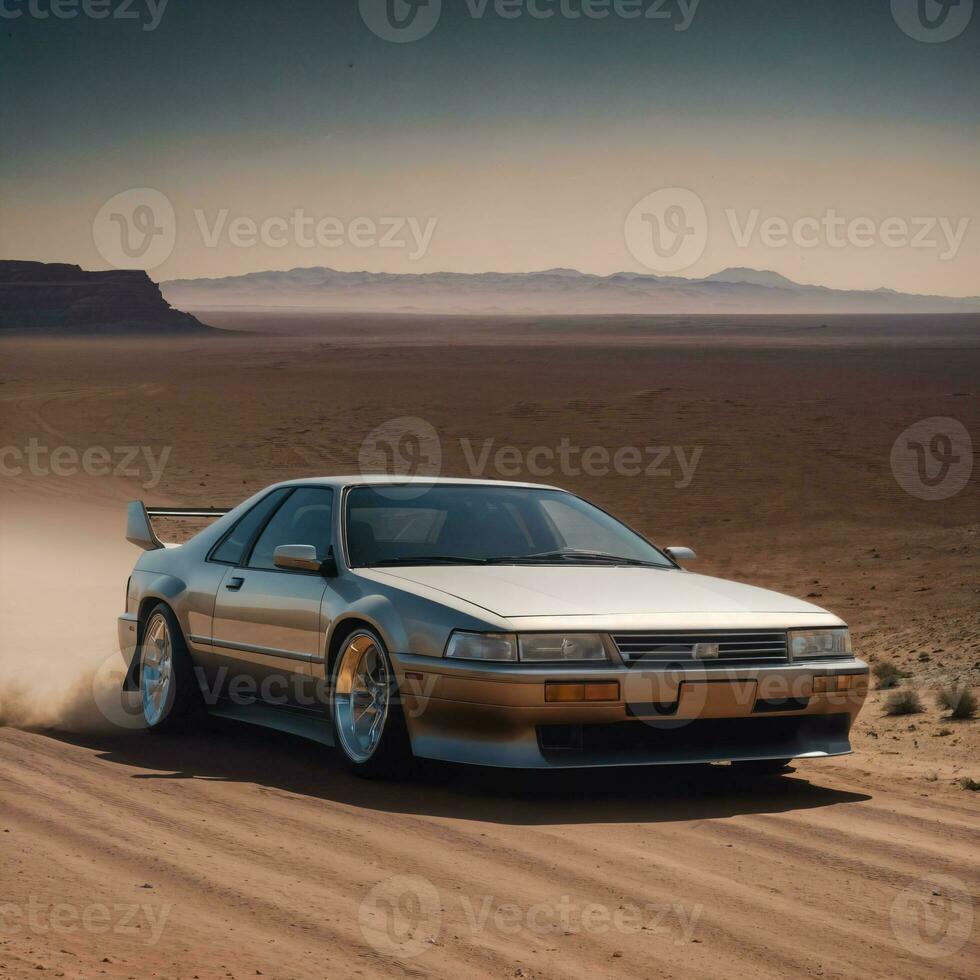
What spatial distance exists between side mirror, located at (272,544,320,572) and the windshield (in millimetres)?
217

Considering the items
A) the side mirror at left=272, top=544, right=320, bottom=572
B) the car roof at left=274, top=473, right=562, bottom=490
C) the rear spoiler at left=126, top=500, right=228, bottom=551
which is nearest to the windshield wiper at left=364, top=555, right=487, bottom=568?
the side mirror at left=272, top=544, right=320, bottom=572

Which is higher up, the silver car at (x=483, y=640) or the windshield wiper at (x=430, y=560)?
the windshield wiper at (x=430, y=560)

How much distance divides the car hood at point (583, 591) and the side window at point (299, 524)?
73 centimetres

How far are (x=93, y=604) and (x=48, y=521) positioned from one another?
288 inches

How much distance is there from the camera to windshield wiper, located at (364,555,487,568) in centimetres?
705

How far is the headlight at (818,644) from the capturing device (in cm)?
644

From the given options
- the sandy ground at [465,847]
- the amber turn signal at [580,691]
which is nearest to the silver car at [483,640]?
the amber turn signal at [580,691]

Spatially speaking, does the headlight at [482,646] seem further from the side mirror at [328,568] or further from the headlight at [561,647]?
the side mirror at [328,568]

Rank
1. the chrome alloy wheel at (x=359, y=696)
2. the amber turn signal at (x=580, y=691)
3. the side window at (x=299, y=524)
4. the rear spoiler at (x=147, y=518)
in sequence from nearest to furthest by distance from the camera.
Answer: the amber turn signal at (x=580, y=691)
the chrome alloy wheel at (x=359, y=696)
the side window at (x=299, y=524)
the rear spoiler at (x=147, y=518)

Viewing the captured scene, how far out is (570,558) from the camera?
7.34 meters

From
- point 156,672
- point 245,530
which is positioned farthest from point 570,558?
point 156,672

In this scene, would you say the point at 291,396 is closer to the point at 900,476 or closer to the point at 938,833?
the point at 900,476

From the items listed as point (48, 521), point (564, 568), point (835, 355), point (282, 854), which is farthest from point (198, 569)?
point (835, 355)

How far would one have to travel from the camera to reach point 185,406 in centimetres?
4359
